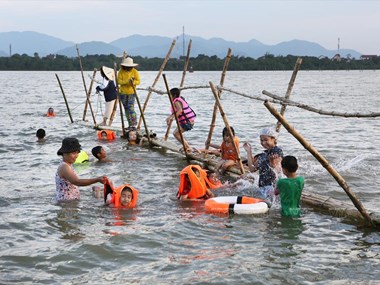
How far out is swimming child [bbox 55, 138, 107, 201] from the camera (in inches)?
342

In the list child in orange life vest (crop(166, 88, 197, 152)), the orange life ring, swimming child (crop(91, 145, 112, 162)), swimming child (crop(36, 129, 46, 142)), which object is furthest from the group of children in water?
swimming child (crop(36, 129, 46, 142))

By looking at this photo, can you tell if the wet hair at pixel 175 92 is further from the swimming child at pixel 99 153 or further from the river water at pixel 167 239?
the swimming child at pixel 99 153

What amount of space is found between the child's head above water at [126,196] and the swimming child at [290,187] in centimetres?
243

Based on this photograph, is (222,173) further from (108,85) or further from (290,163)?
(108,85)

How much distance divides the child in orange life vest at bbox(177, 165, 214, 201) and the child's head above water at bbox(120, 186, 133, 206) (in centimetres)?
99

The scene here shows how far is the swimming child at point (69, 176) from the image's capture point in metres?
8.70

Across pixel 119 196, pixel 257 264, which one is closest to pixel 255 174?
pixel 119 196

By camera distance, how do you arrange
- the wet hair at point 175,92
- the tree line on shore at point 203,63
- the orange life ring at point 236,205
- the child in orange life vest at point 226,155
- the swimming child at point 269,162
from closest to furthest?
the orange life ring at point 236,205 → the swimming child at point 269,162 → the child in orange life vest at point 226,155 → the wet hair at point 175,92 → the tree line on shore at point 203,63

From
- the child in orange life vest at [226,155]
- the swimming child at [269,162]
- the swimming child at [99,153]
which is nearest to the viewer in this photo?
the swimming child at [269,162]

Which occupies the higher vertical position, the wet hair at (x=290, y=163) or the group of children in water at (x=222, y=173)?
the wet hair at (x=290, y=163)

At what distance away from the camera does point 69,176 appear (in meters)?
8.88

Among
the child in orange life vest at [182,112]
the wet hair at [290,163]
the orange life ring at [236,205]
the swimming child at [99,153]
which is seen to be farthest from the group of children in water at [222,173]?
the swimming child at [99,153]

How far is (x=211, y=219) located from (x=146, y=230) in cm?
108

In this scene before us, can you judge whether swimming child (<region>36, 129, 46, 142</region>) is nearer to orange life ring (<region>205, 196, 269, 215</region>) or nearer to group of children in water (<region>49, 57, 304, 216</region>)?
group of children in water (<region>49, 57, 304, 216</region>)
